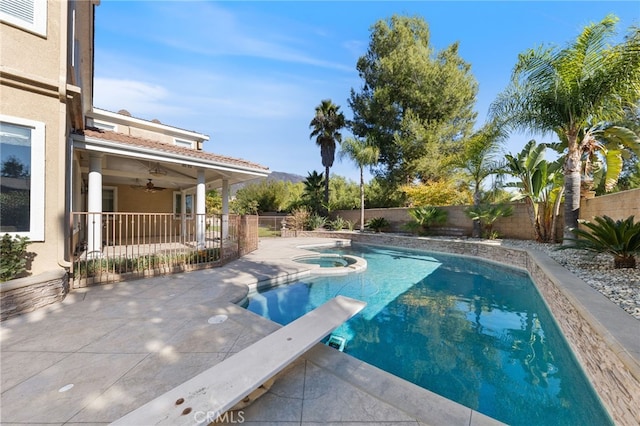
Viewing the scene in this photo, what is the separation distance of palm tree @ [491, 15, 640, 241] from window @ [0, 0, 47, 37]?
13.3 m

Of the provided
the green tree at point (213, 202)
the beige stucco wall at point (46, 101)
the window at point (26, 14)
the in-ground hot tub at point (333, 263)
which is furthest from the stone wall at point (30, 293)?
the green tree at point (213, 202)

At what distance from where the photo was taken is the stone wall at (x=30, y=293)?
159 inches

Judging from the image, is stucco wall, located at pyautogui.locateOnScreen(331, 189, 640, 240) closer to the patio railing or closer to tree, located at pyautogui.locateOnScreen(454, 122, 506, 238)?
tree, located at pyautogui.locateOnScreen(454, 122, 506, 238)

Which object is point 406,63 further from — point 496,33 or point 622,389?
point 622,389

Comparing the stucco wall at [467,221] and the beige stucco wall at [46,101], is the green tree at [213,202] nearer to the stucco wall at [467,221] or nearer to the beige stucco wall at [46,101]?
the stucco wall at [467,221]

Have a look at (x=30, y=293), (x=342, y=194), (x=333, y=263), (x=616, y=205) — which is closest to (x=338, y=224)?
(x=342, y=194)

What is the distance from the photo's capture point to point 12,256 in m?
4.43

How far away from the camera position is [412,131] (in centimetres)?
2205

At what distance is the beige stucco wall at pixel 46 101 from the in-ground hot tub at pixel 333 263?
607cm

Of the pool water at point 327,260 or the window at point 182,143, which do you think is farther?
the window at point 182,143

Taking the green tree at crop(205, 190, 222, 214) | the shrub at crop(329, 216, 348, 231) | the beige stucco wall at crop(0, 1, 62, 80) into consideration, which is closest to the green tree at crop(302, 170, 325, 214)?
the shrub at crop(329, 216, 348, 231)

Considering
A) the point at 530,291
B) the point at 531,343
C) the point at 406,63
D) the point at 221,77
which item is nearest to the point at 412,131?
the point at 406,63

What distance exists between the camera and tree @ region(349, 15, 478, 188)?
22.0 metres

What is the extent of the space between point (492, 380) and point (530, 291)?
4.98m
